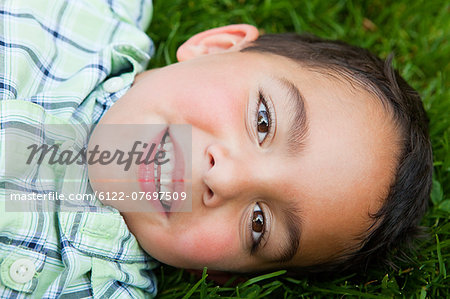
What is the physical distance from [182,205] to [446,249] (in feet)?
4.34

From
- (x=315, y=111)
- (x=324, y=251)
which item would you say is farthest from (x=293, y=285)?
(x=315, y=111)

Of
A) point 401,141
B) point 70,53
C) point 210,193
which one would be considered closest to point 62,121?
point 70,53

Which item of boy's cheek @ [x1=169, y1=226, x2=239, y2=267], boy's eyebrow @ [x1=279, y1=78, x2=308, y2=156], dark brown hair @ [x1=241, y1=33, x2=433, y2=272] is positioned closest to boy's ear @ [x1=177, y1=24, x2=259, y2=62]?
dark brown hair @ [x1=241, y1=33, x2=433, y2=272]

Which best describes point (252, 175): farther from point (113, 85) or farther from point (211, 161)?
point (113, 85)

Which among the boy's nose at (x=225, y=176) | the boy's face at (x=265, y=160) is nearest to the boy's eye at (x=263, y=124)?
the boy's face at (x=265, y=160)

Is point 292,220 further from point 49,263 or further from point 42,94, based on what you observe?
point 42,94

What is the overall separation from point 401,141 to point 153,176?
1.10 meters

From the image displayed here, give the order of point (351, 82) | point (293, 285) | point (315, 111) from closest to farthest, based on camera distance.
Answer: point (315, 111) → point (351, 82) → point (293, 285)

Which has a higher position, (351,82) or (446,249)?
(351,82)

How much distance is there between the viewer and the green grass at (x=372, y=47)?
7.75ft

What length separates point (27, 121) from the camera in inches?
81.1

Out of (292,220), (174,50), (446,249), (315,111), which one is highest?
(315,111)

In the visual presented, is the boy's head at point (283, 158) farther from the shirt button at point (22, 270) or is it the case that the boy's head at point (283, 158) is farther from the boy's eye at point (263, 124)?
the shirt button at point (22, 270)

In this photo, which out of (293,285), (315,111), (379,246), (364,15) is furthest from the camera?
(364,15)
